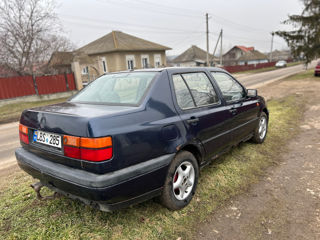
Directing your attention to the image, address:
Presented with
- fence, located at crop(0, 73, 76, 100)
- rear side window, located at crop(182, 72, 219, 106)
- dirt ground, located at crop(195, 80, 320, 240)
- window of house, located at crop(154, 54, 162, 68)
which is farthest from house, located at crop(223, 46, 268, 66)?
rear side window, located at crop(182, 72, 219, 106)

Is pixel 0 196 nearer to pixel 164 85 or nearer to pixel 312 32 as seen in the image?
pixel 164 85

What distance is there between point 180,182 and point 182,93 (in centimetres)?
106

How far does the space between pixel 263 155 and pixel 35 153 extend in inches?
146

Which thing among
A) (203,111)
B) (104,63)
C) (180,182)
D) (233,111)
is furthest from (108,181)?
(104,63)

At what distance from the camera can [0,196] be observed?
304cm

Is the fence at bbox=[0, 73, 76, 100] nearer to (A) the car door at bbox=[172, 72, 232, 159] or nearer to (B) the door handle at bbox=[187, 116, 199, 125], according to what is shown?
(A) the car door at bbox=[172, 72, 232, 159]

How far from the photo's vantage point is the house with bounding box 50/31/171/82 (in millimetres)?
27188

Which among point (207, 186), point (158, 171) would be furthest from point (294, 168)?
point (158, 171)

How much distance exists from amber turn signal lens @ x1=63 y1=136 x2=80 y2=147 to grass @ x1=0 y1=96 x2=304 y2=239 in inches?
37.1

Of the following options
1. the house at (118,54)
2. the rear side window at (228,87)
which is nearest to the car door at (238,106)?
the rear side window at (228,87)

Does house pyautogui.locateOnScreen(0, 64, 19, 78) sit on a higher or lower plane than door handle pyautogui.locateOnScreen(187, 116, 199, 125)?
higher

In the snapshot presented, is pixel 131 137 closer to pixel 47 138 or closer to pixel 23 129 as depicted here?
pixel 47 138

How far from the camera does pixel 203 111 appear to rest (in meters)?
2.81

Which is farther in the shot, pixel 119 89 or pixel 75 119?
pixel 119 89
